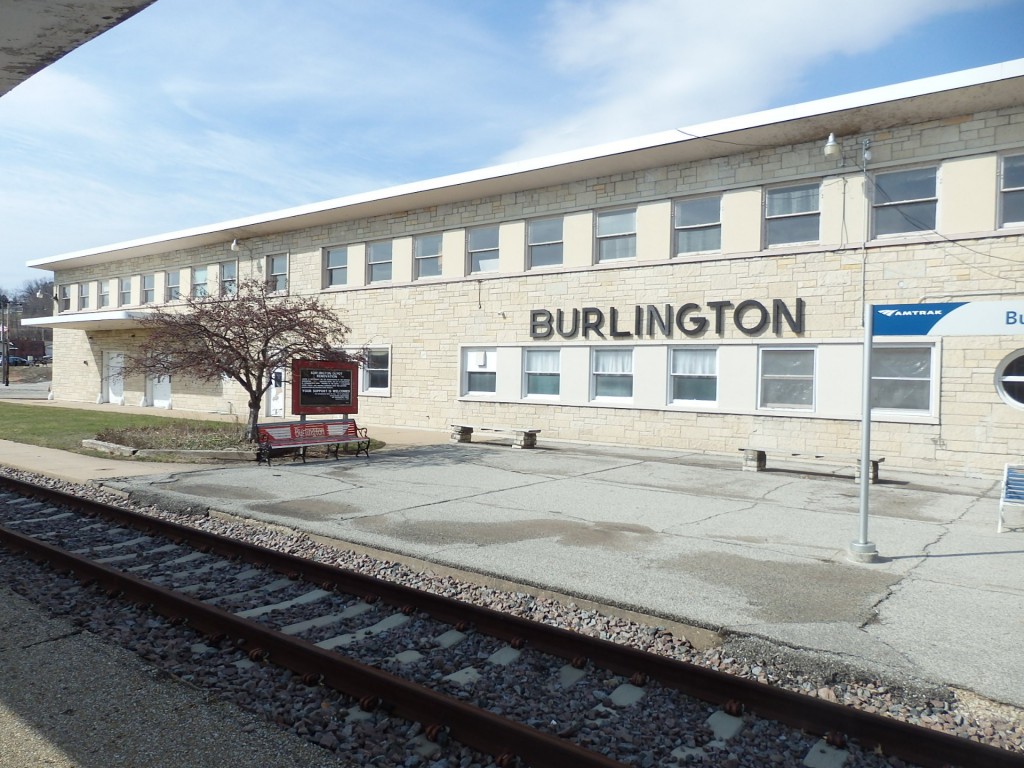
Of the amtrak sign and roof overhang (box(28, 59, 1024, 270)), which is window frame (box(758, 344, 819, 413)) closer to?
roof overhang (box(28, 59, 1024, 270))

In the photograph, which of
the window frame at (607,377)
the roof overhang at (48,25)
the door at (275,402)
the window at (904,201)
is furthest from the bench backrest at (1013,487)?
the door at (275,402)

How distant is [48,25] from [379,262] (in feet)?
62.1

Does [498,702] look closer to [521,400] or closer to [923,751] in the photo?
[923,751]

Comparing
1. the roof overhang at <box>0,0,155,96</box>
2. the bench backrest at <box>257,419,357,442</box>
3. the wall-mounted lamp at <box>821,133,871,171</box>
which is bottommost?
the bench backrest at <box>257,419,357,442</box>

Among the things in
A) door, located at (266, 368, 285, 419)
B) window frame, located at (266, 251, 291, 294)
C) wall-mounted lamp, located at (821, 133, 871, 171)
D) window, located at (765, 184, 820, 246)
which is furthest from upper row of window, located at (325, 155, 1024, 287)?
door, located at (266, 368, 285, 419)

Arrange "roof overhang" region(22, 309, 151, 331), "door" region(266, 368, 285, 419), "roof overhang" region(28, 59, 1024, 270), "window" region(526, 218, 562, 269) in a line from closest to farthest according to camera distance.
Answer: "roof overhang" region(28, 59, 1024, 270), "window" region(526, 218, 562, 269), "door" region(266, 368, 285, 419), "roof overhang" region(22, 309, 151, 331)

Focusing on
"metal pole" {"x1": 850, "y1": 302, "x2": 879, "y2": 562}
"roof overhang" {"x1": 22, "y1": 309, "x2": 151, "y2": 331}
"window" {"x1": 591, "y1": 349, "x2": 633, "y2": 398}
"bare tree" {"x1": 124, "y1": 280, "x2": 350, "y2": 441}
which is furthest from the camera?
"roof overhang" {"x1": 22, "y1": 309, "x2": 151, "y2": 331}

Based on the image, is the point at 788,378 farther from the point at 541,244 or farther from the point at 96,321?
the point at 96,321

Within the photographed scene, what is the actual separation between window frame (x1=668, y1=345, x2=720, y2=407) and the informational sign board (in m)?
7.43

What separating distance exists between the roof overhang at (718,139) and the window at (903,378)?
4.56 meters

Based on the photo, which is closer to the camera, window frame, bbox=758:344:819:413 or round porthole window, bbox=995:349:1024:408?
round porthole window, bbox=995:349:1024:408

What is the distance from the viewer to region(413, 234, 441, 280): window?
73.0 ft

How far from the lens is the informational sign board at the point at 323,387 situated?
50.3ft

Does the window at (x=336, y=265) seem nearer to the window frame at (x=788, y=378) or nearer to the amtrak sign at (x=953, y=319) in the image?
the window frame at (x=788, y=378)
